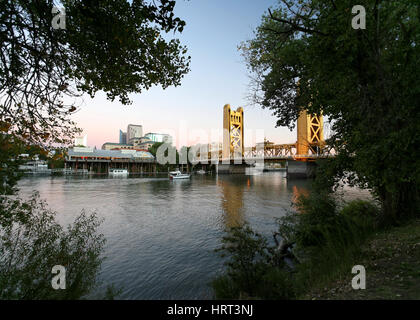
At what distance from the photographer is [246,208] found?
60.0ft

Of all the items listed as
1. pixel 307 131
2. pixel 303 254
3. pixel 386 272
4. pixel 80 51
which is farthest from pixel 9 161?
pixel 307 131

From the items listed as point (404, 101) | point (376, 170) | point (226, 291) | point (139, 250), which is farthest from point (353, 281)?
point (139, 250)

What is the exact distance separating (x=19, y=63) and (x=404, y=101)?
32.2ft

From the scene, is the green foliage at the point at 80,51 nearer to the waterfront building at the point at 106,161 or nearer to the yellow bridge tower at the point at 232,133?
the yellow bridge tower at the point at 232,133

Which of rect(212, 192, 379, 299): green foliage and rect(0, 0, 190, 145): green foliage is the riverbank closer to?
rect(212, 192, 379, 299): green foliage

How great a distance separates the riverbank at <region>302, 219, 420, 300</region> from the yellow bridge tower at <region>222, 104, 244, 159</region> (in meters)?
71.6

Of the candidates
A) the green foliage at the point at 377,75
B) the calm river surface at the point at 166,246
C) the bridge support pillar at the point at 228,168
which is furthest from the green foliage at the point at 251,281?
the bridge support pillar at the point at 228,168

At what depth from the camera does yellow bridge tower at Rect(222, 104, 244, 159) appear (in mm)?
78750

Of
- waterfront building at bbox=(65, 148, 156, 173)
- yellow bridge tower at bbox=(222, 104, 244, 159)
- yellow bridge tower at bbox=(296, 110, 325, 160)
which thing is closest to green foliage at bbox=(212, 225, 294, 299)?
yellow bridge tower at bbox=(296, 110, 325, 160)

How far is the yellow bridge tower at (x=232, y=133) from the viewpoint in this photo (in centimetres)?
7875

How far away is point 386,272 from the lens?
159 inches

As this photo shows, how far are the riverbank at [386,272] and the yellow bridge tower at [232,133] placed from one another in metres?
71.6

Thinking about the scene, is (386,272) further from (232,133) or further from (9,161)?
(232,133)

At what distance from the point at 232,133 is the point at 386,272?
82.2 metres
